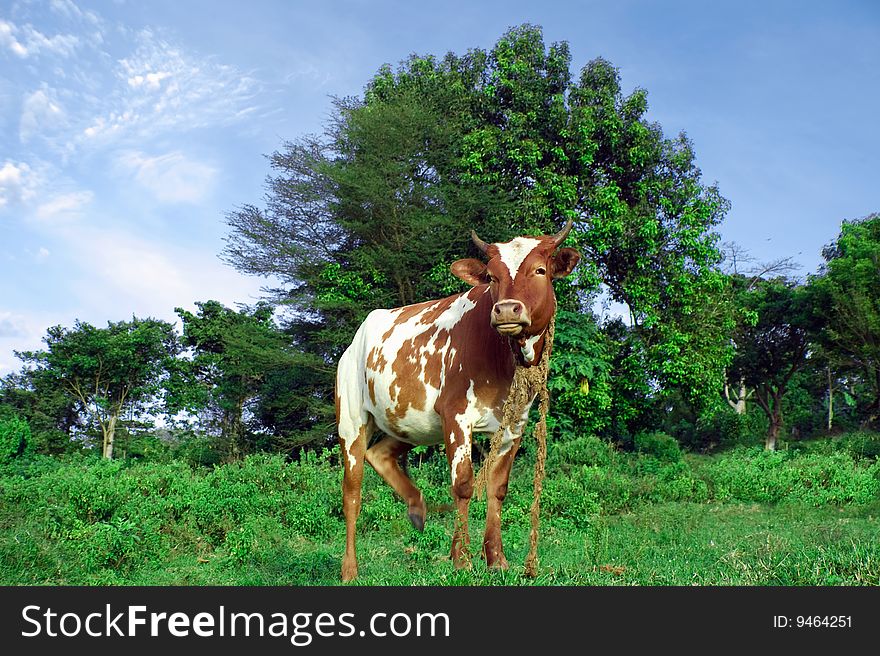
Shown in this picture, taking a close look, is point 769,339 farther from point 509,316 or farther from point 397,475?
point 509,316

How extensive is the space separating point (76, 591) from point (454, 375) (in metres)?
2.87

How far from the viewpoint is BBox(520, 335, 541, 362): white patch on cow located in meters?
4.77

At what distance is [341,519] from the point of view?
10.9 metres

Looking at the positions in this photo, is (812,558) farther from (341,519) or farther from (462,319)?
(341,519)

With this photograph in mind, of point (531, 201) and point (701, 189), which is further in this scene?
point (701, 189)

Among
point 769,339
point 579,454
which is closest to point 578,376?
point 579,454

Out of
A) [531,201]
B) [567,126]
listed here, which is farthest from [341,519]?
[567,126]

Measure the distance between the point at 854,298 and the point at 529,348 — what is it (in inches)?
991

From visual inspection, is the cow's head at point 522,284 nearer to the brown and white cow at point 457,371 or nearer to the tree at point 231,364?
A: the brown and white cow at point 457,371

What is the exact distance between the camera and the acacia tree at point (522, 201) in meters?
18.0

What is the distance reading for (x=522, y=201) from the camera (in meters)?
17.8

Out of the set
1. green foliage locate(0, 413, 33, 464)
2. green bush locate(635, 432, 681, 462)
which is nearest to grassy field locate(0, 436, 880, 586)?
green foliage locate(0, 413, 33, 464)

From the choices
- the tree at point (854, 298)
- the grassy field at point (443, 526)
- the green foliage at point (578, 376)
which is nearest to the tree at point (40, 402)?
the grassy field at point (443, 526)

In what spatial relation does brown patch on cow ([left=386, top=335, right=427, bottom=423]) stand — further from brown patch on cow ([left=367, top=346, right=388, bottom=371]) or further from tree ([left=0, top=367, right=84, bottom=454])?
tree ([left=0, top=367, right=84, bottom=454])
